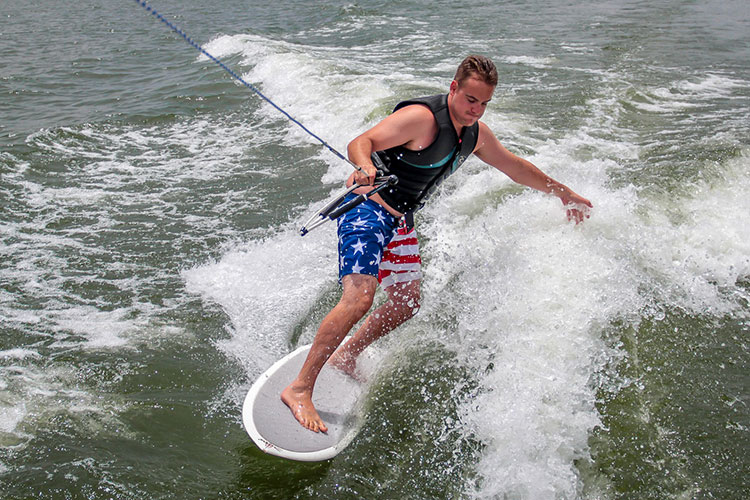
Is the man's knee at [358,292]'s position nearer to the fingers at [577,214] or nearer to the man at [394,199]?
the man at [394,199]

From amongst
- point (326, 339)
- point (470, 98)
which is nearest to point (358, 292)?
point (326, 339)

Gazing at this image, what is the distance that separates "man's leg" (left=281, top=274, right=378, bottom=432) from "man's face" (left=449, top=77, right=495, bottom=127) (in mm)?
1026

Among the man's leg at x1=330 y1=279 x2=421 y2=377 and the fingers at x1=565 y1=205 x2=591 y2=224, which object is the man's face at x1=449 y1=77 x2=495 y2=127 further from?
the fingers at x1=565 y1=205 x2=591 y2=224

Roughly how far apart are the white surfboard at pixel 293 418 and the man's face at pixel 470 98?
1768 millimetres

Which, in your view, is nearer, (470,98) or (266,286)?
(470,98)

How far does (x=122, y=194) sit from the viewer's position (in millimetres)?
7305

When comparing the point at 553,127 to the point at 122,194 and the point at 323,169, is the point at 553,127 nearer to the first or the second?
the point at 323,169

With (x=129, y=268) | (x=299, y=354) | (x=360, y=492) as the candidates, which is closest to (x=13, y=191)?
(x=129, y=268)

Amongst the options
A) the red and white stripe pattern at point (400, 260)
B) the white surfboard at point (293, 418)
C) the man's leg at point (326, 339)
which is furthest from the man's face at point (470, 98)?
the white surfboard at point (293, 418)

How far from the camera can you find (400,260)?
366 cm

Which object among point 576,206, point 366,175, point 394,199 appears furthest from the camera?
point 576,206

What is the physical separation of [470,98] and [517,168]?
942 mm

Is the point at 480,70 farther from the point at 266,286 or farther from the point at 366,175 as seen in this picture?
the point at 266,286

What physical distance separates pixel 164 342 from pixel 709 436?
3.52 m
